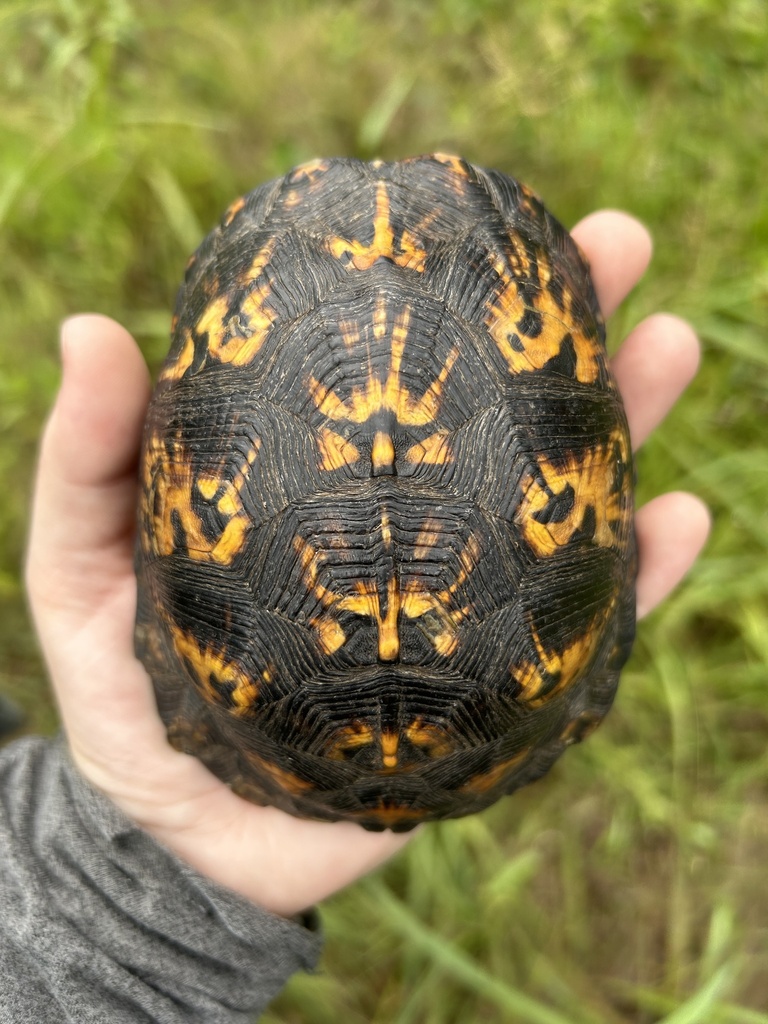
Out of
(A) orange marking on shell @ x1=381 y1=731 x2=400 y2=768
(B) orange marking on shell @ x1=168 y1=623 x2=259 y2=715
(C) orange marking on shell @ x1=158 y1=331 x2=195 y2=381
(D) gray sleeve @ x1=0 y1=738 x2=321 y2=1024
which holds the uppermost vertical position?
(C) orange marking on shell @ x1=158 y1=331 x2=195 y2=381

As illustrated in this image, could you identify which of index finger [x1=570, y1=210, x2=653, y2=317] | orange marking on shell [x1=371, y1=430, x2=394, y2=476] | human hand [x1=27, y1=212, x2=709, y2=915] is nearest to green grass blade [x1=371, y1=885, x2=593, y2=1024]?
human hand [x1=27, y1=212, x2=709, y2=915]

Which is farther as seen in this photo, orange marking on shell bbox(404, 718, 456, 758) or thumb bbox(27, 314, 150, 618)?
thumb bbox(27, 314, 150, 618)

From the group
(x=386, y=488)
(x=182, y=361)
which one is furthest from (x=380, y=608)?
(x=182, y=361)

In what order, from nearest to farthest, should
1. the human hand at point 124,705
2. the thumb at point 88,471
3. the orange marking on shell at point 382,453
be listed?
the orange marking on shell at point 382,453, the thumb at point 88,471, the human hand at point 124,705

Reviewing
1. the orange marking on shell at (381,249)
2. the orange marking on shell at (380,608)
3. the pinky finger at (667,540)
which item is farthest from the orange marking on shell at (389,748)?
the pinky finger at (667,540)

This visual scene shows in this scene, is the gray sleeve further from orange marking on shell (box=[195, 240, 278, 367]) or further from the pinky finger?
the pinky finger

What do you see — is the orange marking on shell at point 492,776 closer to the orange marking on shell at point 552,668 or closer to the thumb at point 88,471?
the orange marking on shell at point 552,668
